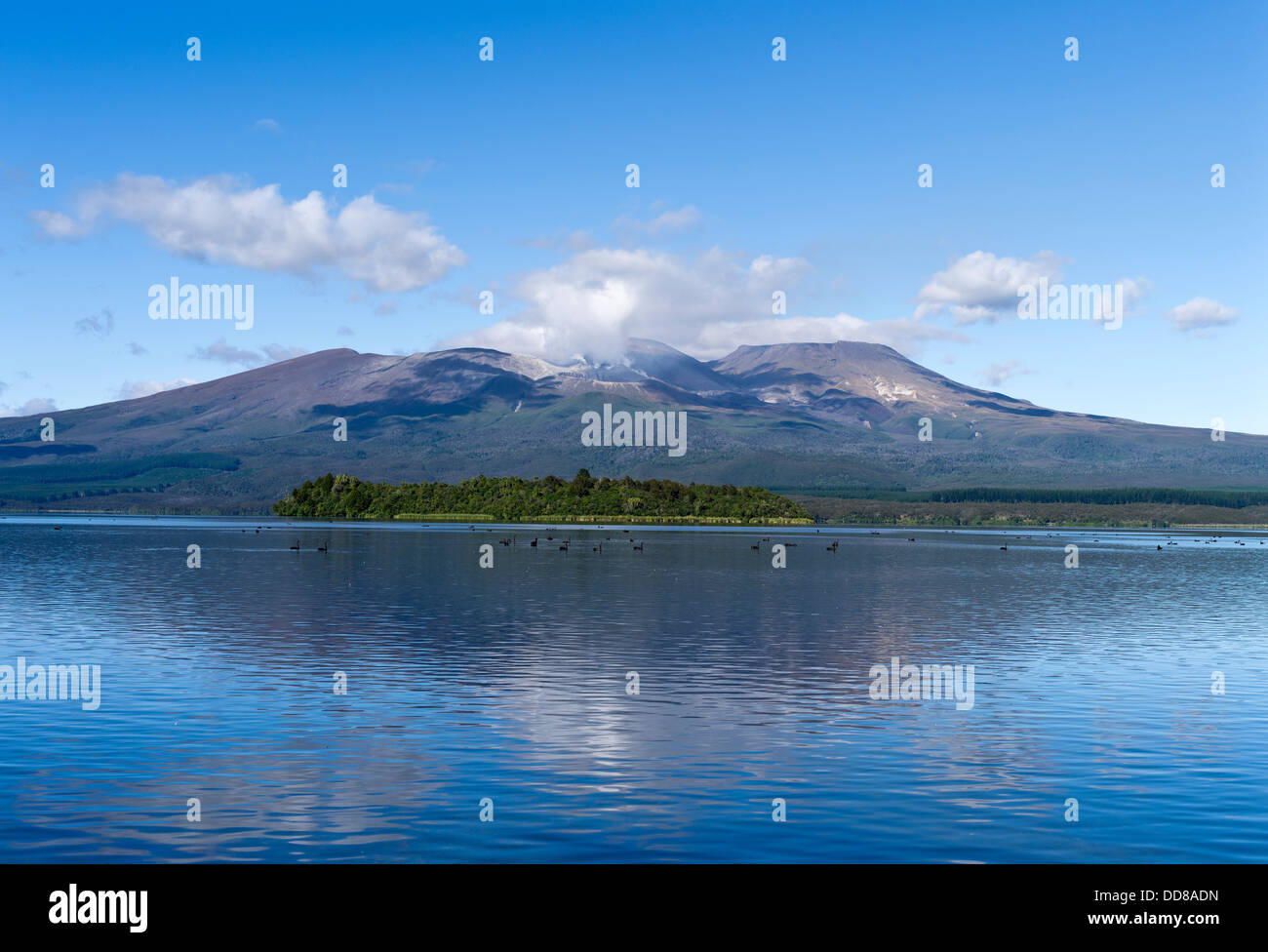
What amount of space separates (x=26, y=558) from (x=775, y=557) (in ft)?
284

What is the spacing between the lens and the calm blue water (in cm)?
2264

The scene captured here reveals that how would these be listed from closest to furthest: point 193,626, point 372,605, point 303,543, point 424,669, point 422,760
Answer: point 422,760 < point 424,669 < point 193,626 < point 372,605 < point 303,543

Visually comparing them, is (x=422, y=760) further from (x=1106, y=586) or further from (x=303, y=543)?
(x=303, y=543)

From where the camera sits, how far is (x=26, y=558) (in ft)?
399

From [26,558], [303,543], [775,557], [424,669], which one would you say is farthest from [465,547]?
[424,669]

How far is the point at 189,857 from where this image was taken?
20.8 meters

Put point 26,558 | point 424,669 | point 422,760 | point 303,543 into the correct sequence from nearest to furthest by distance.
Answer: point 422,760 < point 424,669 < point 26,558 < point 303,543

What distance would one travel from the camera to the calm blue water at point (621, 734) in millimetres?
22641

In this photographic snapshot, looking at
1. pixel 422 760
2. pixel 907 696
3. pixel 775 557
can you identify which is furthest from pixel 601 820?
pixel 775 557

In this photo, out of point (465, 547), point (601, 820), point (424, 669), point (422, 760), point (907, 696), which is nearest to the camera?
point (601, 820)

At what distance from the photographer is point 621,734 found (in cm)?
3278
